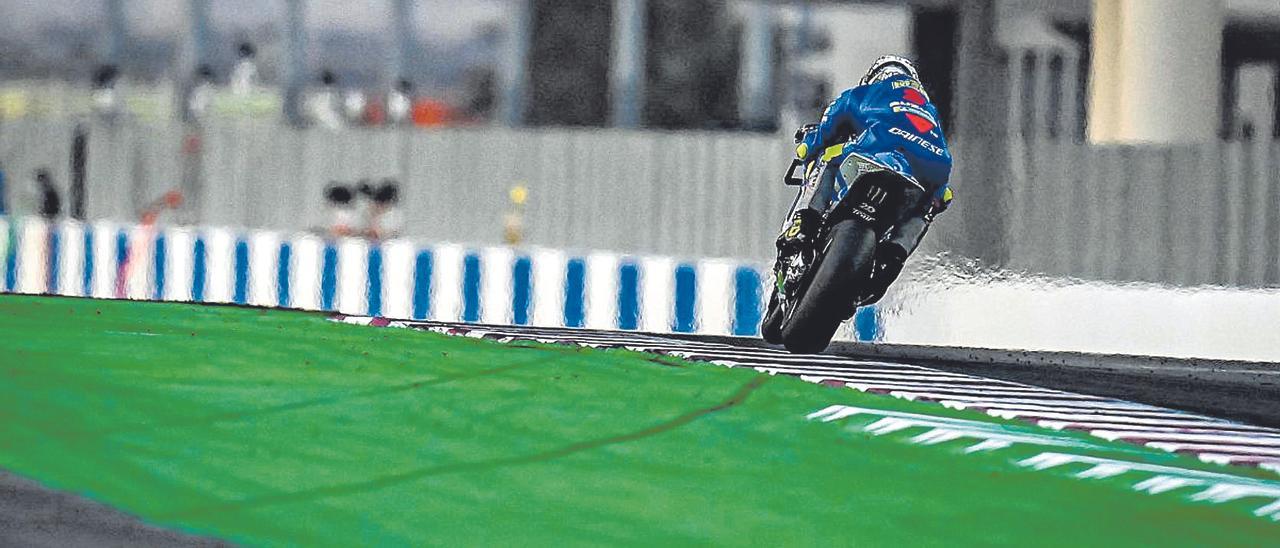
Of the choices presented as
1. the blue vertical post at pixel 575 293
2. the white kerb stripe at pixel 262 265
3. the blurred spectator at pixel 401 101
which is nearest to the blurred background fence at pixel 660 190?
the blue vertical post at pixel 575 293

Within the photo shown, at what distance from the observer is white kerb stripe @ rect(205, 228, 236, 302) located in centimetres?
1947

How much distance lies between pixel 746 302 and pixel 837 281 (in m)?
6.55

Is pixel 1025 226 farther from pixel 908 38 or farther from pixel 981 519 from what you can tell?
pixel 981 519

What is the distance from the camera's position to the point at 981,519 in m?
7.40

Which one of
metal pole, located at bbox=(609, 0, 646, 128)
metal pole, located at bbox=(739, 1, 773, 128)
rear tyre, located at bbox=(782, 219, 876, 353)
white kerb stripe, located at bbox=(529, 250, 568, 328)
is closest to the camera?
rear tyre, located at bbox=(782, 219, 876, 353)

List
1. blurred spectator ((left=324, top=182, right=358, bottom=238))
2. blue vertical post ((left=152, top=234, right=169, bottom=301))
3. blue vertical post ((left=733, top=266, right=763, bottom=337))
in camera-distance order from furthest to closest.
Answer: blurred spectator ((left=324, top=182, right=358, bottom=238)), blue vertical post ((left=152, top=234, right=169, bottom=301)), blue vertical post ((left=733, top=266, right=763, bottom=337))

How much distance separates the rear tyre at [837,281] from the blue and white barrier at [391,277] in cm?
623

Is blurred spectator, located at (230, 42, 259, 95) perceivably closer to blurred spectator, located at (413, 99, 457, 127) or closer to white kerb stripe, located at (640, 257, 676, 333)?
blurred spectator, located at (413, 99, 457, 127)

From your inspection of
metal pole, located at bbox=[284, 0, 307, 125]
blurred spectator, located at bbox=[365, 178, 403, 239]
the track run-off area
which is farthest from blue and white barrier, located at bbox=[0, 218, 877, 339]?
metal pole, located at bbox=[284, 0, 307, 125]

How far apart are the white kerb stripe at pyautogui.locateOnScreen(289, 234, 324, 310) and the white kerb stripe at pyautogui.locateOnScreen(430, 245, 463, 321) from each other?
1042 millimetres

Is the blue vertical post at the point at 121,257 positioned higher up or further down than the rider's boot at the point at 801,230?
further down

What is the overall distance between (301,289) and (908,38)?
9784 millimetres

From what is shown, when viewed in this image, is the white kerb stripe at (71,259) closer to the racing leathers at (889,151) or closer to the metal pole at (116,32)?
the metal pole at (116,32)

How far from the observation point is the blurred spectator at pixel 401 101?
83.9ft
